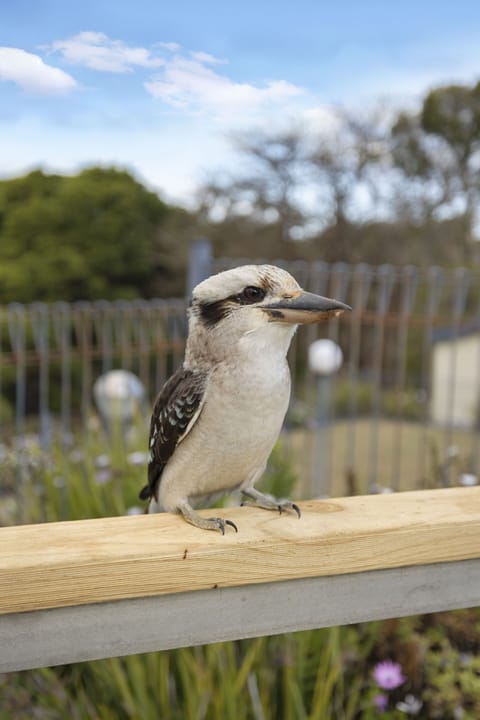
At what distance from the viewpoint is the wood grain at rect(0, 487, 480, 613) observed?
83 cm

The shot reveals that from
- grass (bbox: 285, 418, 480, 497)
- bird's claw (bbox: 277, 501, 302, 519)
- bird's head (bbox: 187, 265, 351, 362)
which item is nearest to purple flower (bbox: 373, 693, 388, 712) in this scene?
bird's claw (bbox: 277, 501, 302, 519)

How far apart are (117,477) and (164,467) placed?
1046mm

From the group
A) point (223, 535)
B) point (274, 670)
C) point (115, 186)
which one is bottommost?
point (274, 670)

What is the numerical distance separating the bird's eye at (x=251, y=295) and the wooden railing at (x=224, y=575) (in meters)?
0.30

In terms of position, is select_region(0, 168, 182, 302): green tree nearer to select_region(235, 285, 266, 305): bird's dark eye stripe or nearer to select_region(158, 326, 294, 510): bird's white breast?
select_region(158, 326, 294, 510): bird's white breast

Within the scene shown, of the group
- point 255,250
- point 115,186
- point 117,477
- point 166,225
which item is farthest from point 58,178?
point 117,477

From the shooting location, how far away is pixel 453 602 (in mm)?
1021

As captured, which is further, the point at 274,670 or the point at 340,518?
the point at 274,670

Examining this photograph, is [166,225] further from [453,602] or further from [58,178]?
[453,602]

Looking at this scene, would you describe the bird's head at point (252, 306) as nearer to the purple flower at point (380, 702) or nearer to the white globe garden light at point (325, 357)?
the purple flower at point (380, 702)

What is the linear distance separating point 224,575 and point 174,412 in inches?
10.2

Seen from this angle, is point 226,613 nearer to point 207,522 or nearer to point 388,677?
point 207,522

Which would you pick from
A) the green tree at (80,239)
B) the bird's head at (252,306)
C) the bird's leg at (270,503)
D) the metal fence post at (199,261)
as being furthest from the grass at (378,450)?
the green tree at (80,239)

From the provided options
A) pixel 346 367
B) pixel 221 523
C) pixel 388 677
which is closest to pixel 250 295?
pixel 221 523
